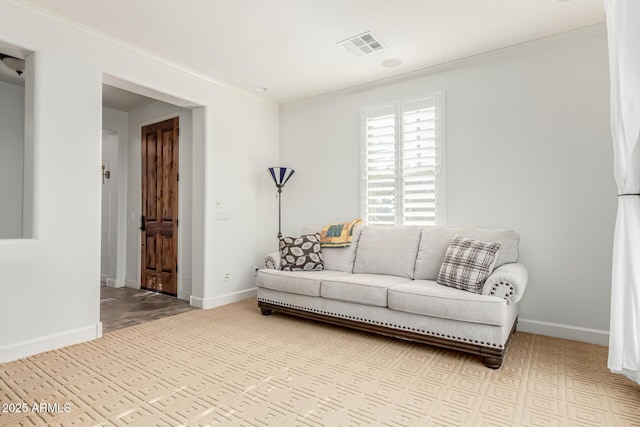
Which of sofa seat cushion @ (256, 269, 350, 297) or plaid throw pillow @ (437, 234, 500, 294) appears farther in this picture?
sofa seat cushion @ (256, 269, 350, 297)

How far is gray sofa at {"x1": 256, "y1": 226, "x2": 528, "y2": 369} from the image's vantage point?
2627mm

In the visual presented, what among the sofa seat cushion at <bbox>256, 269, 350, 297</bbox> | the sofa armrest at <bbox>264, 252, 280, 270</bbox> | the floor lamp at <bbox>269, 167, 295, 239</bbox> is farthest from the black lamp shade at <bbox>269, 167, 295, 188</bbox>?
the sofa seat cushion at <bbox>256, 269, 350, 297</bbox>

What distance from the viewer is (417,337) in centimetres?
292

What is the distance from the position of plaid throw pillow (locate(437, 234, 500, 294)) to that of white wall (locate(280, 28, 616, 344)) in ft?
2.30

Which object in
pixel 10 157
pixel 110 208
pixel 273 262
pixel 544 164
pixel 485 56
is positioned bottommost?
pixel 273 262

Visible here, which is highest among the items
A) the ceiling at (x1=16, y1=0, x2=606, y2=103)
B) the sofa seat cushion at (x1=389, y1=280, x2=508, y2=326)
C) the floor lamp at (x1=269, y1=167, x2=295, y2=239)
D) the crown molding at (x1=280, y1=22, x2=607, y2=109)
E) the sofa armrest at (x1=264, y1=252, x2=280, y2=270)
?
the ceiling at (x1=16, y1=0, x2=606, y2=103)

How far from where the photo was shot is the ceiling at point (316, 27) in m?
2.80

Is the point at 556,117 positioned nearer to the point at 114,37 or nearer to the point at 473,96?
the point at 473,96

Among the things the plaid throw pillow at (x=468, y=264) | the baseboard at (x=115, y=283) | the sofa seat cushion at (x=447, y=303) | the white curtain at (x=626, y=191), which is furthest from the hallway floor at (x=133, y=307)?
the white curtain at (x=626, y=191)

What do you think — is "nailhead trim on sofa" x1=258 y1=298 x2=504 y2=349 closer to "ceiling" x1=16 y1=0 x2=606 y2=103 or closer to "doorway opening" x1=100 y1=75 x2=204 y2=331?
"doorway opening" x1=100 y1=75 x2=204 y2=331

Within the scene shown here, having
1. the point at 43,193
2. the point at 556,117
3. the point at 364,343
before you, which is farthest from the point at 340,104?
the point at 43,193

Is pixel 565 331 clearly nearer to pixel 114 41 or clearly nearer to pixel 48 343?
pixel 48 343

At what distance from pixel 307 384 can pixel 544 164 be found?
2.90 meters

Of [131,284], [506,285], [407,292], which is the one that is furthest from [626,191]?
[131,284]
